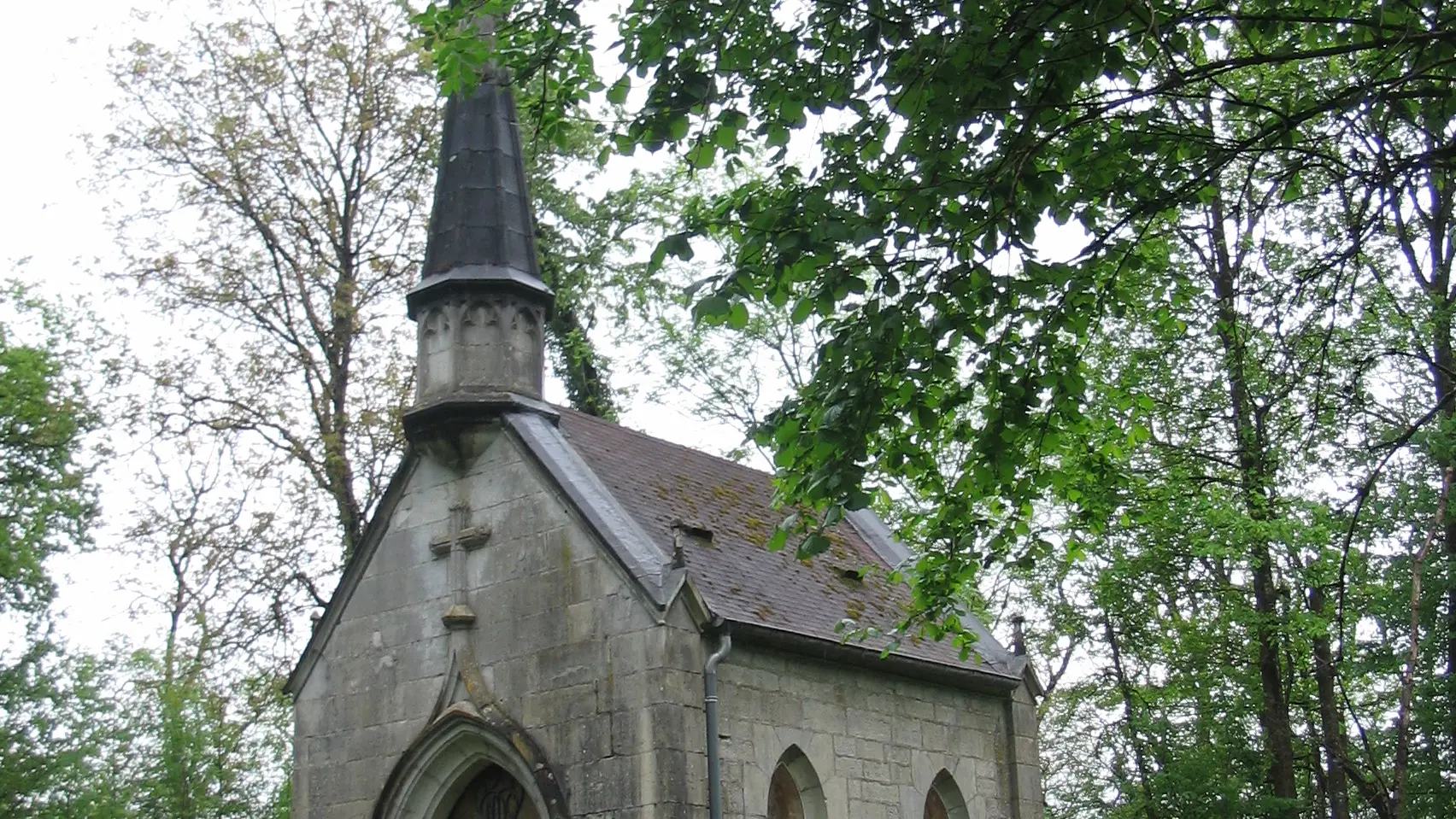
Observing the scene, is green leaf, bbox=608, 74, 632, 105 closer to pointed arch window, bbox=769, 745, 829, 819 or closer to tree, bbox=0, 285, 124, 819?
pointed arch window, bbox=769, 745, 829, 819

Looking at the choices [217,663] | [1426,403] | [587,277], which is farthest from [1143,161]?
[217,663]

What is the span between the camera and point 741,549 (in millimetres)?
14484

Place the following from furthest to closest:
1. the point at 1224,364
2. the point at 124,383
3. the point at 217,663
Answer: the point at 217,663 < the point at 124,383 < the point at 1224,364

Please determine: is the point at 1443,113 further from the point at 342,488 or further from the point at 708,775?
the point at 342,488

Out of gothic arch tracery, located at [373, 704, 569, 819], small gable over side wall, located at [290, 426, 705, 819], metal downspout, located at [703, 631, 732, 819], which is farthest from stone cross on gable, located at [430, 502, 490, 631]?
metal downspout, located at [703, 631, 732, 819]

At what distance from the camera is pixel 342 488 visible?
70.8ft

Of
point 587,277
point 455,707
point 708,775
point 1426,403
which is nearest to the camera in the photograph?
point 708,775

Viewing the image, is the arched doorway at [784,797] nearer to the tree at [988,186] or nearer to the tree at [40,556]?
the tree at [988,186]

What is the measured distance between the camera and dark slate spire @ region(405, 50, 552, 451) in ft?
43.9

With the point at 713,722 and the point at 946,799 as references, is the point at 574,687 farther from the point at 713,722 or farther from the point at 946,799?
the point at 946,799

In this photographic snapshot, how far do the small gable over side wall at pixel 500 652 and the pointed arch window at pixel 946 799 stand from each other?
155 inches

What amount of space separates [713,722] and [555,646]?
1.50 metres

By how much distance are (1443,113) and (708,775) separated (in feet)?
22.8

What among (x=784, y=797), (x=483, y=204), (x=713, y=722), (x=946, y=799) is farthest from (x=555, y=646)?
(x=946, y=799)
